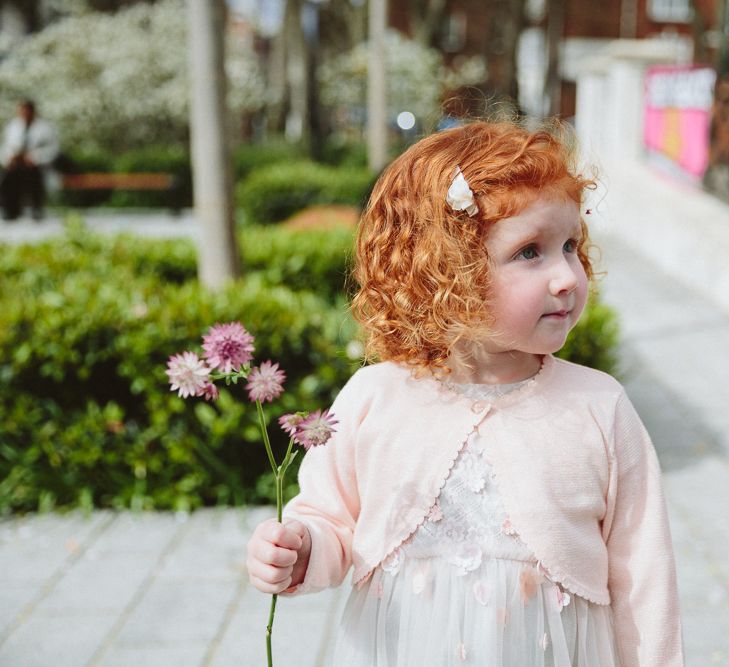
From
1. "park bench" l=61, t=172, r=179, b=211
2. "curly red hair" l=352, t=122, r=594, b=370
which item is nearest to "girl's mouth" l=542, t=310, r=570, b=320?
"curly red hair" l=352, t=122, r=594, b=370

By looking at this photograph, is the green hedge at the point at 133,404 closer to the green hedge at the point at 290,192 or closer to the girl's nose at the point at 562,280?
the girl's nose at the point at 562,280

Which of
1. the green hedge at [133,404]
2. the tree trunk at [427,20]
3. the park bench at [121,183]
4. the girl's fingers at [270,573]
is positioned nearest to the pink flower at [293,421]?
the girl's fingers at [270,573]

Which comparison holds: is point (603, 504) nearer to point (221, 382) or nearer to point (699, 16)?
point (221, 382)

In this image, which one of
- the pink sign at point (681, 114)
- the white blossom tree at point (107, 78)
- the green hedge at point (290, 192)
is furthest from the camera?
the white blossom tree at point (107, 78)

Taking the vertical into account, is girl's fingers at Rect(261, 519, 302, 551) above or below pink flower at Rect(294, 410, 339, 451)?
below

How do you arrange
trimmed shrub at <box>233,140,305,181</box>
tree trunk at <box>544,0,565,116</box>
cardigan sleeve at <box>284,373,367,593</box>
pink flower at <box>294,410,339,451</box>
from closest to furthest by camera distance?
pink flower at <box>294,410,339,451</box> → cardigan sleeve at <box>284,373,367,593</box> → trimmed shrub at <box>233,140,305,181</box> → tree trunk at <box>544,0,565,116</box>

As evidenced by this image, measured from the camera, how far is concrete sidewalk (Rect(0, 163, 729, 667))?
3162 millimetres

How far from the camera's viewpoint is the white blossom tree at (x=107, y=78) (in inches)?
806

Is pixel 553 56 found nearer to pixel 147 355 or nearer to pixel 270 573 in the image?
pixel 147 355

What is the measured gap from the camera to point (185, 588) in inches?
141

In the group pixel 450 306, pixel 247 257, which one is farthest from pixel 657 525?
pixel 247 257

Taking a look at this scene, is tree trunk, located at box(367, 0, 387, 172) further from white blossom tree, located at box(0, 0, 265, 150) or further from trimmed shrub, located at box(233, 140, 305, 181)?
white blossom tree, located at box(0, 0, 265, 150)

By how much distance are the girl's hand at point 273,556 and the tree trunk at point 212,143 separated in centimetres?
385

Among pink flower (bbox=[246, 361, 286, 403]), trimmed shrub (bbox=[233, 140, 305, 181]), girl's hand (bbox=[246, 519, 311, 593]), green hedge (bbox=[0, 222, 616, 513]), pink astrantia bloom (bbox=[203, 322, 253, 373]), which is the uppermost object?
pink astrantia bloom (bbox=[203, 322, 253, 373])
